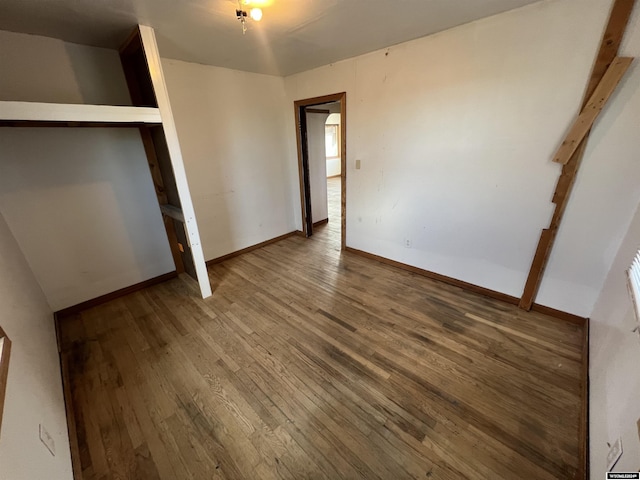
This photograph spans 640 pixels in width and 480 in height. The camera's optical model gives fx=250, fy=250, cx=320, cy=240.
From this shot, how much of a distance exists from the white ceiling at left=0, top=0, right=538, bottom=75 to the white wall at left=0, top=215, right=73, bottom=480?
155cm

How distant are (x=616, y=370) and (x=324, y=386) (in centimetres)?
153

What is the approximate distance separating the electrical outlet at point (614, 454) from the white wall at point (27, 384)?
2068mm

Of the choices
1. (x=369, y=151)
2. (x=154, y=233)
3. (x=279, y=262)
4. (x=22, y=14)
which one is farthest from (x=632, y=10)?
(x=154, y=233)

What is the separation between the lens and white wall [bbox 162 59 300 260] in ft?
9.29

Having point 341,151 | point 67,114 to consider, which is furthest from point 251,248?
point 67,114

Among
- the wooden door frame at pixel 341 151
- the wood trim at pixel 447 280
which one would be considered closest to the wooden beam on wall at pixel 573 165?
the wood trim at pixel 447 280

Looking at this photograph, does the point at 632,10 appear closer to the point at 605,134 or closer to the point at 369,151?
the point at 605,134

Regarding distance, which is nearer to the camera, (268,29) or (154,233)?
(268,29)

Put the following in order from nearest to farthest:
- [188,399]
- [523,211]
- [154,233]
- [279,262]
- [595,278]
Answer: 1. [188,399]
2. [595,278]
3. [523,211]
4. [154,233]
5. [279,262]

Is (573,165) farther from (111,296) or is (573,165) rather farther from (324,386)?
(111,296)

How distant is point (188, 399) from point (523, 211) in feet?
9.69

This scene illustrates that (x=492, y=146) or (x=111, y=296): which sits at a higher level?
(x=492, y=146)

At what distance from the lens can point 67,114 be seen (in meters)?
1.72

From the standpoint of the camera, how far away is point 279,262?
344 centimetres
